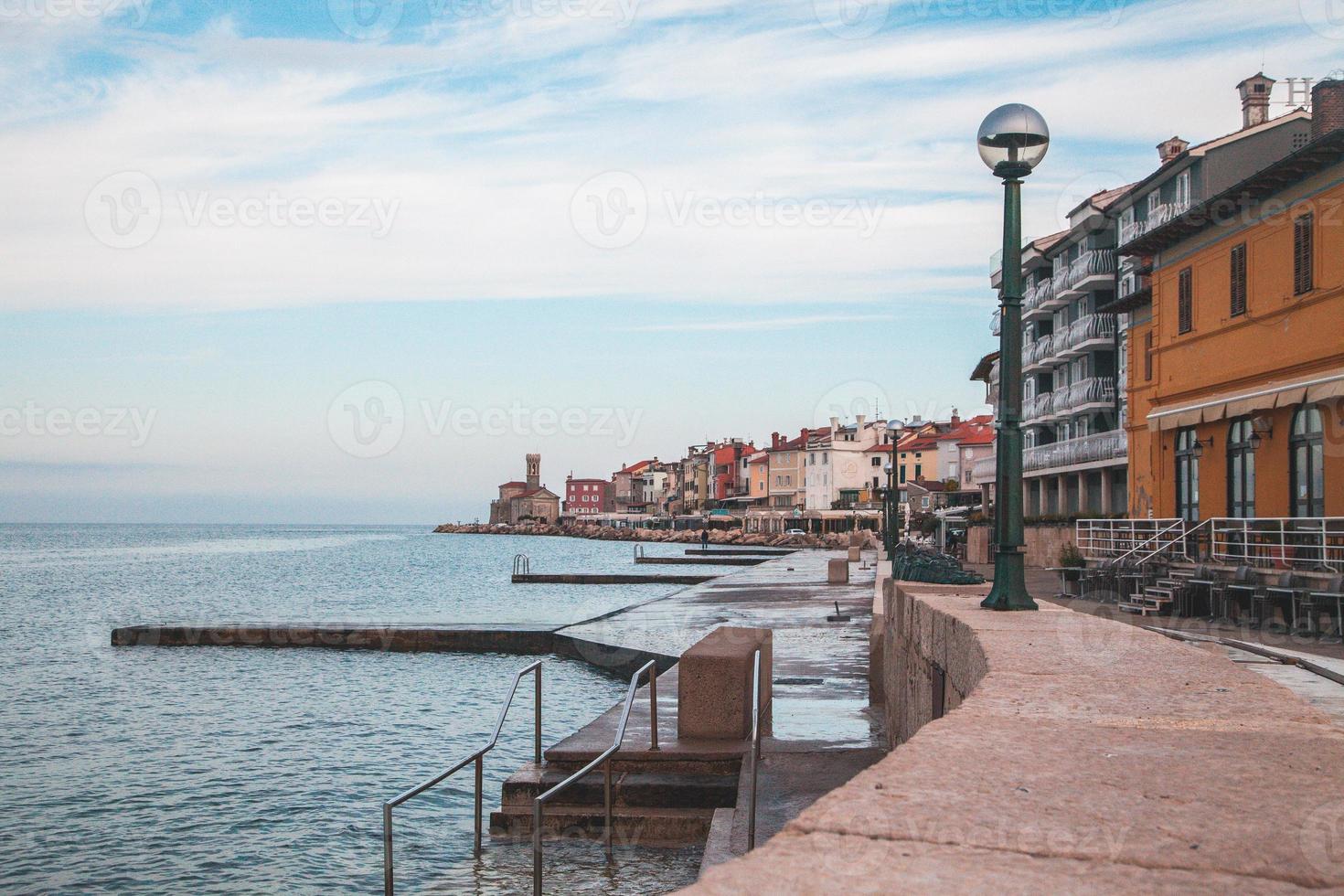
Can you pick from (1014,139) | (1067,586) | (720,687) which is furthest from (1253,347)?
(720,687)

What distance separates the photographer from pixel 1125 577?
2223cm

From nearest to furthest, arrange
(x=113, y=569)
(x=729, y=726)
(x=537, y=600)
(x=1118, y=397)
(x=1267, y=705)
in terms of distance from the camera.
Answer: (x=1267, y=705) → (x=729, y=726) → (x=1118, y=397) → (x=537, y=600) → (x=113, y=569)

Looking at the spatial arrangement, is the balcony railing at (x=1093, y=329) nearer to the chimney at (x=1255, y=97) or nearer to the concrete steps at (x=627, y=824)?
the chimney at (x=1255, y=97)

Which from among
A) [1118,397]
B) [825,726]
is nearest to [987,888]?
[825,726]

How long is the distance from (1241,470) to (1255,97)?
19.1 metres

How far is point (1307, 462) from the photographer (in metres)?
→ 19.9

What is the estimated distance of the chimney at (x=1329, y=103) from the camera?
2528 cm

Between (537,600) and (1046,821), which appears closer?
(1046,821)

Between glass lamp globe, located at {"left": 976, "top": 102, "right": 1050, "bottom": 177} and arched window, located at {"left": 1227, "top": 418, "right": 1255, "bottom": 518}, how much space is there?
14543 mm

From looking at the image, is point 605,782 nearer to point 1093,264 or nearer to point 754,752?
point 754,752

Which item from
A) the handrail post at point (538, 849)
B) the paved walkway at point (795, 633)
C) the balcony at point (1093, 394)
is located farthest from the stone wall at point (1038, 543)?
the handrail post at point (538, 849)

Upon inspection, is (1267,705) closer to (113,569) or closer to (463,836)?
(463,836)

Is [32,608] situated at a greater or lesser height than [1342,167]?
lesser

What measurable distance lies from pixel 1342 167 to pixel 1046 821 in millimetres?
19416
